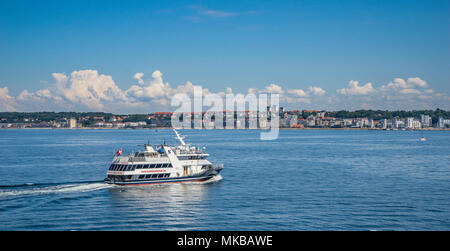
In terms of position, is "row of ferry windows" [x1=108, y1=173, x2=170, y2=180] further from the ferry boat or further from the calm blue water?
the calm blue water

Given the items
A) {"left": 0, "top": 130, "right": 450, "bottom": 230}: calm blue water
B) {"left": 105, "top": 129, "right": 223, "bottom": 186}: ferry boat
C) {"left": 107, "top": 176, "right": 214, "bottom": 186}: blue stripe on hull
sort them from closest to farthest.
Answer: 1. {"left": 0, "top": 130, "right": 450, "bottom": 230}: calm blue water
2. {"left": 107, "top": 176, "right": 214, "bottom": 186}: blue stripe on hull
3. {"left": 105, "top": 129, "right": 223, "bottom": 186}: ferry boat

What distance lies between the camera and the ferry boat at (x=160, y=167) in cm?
3769

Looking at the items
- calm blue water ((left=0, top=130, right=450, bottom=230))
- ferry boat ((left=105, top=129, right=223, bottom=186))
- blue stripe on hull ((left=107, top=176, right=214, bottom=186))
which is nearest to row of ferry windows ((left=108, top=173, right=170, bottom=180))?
ferry boat ((left=105, top=129, right=223, bottom=186))

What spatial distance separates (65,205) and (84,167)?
2662 centimetres

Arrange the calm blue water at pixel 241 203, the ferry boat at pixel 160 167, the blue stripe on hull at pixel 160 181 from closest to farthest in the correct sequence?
1. the calm blue water at pixel 241 203
2. the blue stripe on hull at pixel 160 181
3. the ferry boat at pixel 160 167

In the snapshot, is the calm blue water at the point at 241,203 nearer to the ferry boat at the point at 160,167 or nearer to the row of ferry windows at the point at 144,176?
the ferry boat at the point at 160,167

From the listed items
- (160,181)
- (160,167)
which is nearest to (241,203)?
(160,181)

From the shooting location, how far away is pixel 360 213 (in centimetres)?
2759

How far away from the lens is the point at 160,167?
128 feet

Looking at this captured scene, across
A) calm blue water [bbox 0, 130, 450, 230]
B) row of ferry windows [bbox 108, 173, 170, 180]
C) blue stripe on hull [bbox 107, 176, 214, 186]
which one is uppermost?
row of ferry windows [bbox 108, 173, 170, 180]

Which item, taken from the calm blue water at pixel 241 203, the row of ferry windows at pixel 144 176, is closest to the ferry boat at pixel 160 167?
the row of ferry windows at pixel 144 176

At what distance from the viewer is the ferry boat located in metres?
37.7

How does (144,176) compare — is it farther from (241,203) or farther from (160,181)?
(241,203)
